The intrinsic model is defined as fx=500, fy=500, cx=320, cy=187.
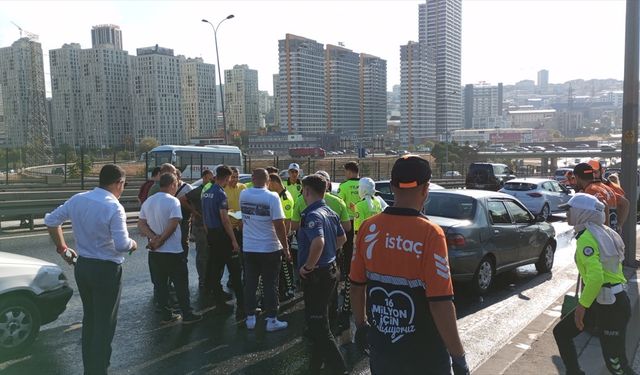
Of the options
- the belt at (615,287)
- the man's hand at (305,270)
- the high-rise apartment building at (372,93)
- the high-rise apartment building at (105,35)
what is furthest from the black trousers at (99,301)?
the high-rise apartment building at (105,35)

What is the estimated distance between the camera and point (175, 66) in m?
111

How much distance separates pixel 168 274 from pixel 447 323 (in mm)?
4204

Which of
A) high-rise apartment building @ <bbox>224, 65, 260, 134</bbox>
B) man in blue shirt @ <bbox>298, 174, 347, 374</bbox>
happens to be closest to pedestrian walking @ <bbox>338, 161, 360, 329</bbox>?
man in blue shirt @ <bbox>298, 174, 347, 374</bbox>

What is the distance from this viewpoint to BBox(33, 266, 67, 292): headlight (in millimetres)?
4961

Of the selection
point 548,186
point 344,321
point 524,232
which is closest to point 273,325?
point 344,321

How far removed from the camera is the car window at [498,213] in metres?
7.68

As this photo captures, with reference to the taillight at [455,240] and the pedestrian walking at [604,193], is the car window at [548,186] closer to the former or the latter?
the pedestrian walking at [604,193]

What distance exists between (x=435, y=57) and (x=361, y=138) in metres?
31.8

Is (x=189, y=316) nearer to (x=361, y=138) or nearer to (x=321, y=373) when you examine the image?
(x=321, y=373)

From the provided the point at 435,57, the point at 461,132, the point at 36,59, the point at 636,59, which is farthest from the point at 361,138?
the point at 636,59

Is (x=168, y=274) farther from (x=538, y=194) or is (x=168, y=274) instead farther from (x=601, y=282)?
(x=538, y=194)

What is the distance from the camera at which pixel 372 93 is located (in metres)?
144

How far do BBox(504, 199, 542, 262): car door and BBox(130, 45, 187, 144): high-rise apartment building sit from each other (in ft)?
359

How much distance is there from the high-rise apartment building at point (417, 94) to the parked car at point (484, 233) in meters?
124
